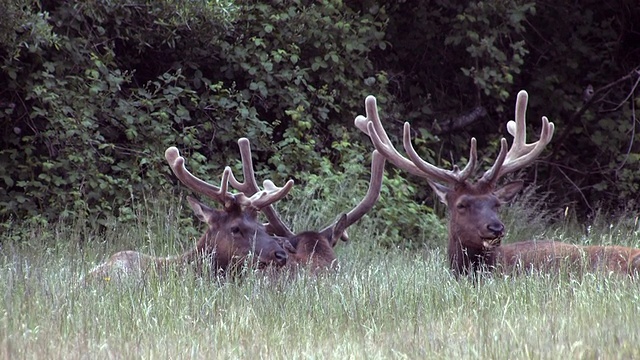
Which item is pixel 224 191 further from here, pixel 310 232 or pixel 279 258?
pixel 310 232

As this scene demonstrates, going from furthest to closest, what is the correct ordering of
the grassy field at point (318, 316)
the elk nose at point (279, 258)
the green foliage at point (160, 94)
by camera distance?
the green foliage at point (160, 94), the elk nose at point (279, 258), the grassy field at point (318, 316)

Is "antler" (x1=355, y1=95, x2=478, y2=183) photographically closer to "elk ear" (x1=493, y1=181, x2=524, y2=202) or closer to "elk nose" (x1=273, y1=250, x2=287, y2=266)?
"elk ear" (x1=493, y1=181, x2=524, y2=202)

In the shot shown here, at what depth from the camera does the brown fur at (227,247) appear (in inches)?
322

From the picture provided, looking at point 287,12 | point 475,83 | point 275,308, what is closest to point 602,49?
point 475,83

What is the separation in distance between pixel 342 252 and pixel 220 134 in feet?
9.51

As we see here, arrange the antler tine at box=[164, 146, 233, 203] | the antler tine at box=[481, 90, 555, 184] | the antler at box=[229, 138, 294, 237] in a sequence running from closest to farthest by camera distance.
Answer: the antler tine at box=[164, 146, 233, 203], the antler tine at box=[481, 90, 555, 184], the antler at box=[229, 138, 294, 237]

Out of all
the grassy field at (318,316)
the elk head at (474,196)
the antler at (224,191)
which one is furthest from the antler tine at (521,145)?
the antler at (224,191)

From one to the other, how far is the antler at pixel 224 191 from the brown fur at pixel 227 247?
0.22ft

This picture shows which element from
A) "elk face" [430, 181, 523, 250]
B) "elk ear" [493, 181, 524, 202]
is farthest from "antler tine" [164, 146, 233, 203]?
"elk ear" [493, 181, 524, 202]

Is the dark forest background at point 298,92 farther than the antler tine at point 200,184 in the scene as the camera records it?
Yes

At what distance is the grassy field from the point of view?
522 centimetres

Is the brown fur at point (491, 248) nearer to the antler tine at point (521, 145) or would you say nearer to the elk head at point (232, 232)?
the antler tine at point (521, 145)

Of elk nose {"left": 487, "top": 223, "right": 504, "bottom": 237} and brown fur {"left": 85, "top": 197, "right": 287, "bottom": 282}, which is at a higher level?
elk nose {"left": 487, "top": 223, "right": 504, "bottom": 237}

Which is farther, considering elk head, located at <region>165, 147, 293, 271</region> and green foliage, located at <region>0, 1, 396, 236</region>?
green foliage, located at <region>0, 1, 396, 236</region>
